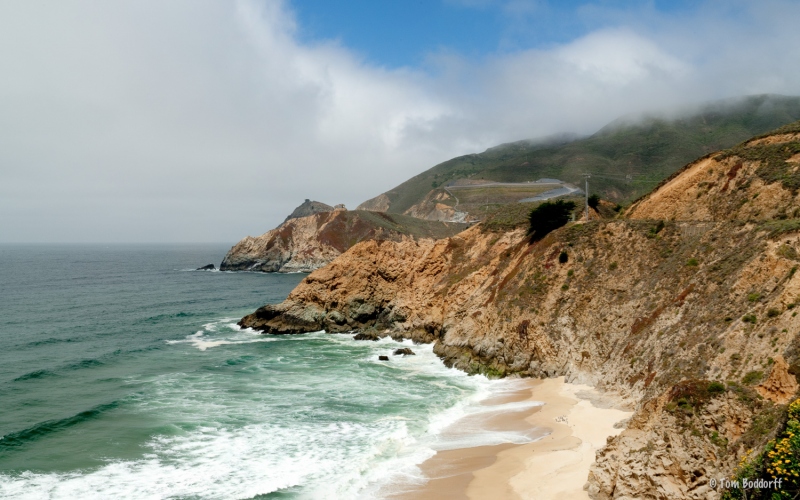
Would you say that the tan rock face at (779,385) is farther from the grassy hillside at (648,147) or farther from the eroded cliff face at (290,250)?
the eroded cliff face at (290,250)

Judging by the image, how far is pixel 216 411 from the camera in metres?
28.3

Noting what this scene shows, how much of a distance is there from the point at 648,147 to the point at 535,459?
6016 inches

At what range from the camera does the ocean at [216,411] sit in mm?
20297

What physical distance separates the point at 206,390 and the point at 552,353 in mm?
22524

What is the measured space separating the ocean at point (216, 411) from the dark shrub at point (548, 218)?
1399cm

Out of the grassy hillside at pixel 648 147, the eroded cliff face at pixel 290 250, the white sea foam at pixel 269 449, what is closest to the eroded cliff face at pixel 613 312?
the white sea foam at pixel 269 449

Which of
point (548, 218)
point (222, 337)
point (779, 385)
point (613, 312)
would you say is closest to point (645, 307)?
point (613, 312)

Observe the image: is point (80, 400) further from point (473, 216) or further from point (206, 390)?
point (473, 216)

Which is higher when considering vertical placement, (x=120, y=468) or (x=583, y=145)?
(x=583, y=145)

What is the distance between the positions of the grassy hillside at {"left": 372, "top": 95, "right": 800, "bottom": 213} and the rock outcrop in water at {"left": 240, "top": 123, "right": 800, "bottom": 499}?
267 ft

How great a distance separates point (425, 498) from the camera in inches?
715

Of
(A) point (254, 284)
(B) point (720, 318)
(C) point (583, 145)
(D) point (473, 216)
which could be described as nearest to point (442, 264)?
(B) point (720, 318)

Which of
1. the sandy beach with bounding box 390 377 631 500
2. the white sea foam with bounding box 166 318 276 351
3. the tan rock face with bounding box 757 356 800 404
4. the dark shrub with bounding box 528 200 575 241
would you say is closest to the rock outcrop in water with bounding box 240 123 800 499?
the tan rock face with bounding box 757 356 800 404

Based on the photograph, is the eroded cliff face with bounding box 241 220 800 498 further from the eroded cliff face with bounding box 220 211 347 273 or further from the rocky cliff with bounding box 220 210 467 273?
the eroded cliff face with bounding box 220 211 347 273
